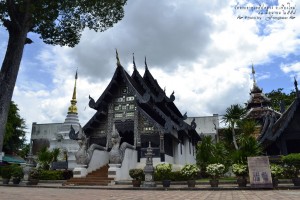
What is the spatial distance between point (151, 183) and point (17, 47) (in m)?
10.4

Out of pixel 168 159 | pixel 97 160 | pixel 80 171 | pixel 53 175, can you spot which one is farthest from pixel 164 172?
pixel 53 175

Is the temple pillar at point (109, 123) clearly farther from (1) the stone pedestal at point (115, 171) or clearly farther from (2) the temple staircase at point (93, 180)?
(1) the stone pedestal at point (115, 171)

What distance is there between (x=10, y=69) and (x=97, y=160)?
48.1 feet

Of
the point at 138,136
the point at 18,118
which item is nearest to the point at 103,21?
the point at 138,136

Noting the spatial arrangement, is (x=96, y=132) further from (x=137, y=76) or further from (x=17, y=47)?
(x=17, y=47)

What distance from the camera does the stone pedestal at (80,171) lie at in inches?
707

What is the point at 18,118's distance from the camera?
4016cm

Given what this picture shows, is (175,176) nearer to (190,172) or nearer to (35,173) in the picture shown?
(190,172)

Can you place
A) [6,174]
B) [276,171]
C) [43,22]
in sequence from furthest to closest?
[6,174], [276,171], [43,22]

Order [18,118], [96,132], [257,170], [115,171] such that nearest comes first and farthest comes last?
[257,170] < [115,171] < [96,132] < [18,118]

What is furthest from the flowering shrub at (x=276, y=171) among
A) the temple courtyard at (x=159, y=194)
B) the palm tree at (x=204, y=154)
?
the palm tree at (x=204, y=154)

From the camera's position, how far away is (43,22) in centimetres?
834

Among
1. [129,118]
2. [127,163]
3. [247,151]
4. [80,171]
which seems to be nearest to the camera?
[247,151]

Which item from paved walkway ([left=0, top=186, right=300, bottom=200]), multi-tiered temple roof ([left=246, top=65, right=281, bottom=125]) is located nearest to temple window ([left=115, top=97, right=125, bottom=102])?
paved walkway ([left=0, top=186, right=300, bottom=200])
